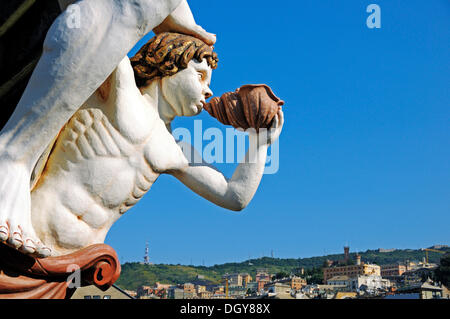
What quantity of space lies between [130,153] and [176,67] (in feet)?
1.86

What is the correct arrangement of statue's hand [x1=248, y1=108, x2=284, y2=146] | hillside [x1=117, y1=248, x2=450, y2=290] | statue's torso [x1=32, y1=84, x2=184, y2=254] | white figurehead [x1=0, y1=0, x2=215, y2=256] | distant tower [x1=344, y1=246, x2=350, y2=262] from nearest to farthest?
white figurehead [x1=0, y1=0, x2=215, y2=256]
statue's torso [x1=32, y1=84, x2=184, y2=254]
statue's hand [x1=248, y1=108, x2=284, y2=146]
hillside [x1=117, y1=248, x2=450, y2=290]
distant tower [x1=344, y1=246, x2=350, y2=262]

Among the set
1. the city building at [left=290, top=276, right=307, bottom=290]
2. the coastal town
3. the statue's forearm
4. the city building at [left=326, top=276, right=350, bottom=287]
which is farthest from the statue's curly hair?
the city building at [left=326, top=276, right=350, bottom=287]

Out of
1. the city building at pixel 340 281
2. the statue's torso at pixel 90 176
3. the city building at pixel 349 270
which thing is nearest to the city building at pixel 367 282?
the city building at pixel 340 281

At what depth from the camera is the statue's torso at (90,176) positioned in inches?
111

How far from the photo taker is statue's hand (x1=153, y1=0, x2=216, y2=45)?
3.22 meters

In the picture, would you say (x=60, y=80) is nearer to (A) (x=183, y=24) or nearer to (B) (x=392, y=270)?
(A) (x=183, y=24)

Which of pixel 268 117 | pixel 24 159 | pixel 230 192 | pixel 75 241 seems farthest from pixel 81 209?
pixel 268 117

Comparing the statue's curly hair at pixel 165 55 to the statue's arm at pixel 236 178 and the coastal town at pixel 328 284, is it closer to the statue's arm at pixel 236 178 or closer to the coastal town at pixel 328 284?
the statue's arm at pixel 236 178

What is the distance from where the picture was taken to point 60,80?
8.54 ft

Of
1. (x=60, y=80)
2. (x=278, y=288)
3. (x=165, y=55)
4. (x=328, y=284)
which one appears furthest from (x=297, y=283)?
(x=60, y=80)

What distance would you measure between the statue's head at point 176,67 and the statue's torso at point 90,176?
0.26m

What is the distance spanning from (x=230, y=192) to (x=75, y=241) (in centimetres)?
94

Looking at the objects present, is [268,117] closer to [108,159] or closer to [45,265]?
[108,159]

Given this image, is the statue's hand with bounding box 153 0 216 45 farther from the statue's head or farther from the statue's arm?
the statue's arm
